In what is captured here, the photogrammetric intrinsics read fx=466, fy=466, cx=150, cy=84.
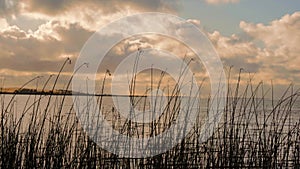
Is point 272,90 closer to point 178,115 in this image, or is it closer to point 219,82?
point 219,82

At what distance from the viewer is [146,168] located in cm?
421

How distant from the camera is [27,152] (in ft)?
13.2

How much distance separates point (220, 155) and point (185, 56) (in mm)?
995

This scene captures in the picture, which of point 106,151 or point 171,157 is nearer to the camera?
point 171,157

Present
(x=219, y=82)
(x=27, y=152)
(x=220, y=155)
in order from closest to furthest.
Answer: (x=27, y=152) < (x=220, y=155) < (x=219, y=82)

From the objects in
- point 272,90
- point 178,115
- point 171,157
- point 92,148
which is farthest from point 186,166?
point 272,90

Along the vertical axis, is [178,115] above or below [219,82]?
below

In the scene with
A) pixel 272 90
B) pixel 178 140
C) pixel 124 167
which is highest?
pixel 272 90

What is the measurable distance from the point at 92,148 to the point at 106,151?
0.25 m

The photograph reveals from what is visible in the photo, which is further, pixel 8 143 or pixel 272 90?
pixel 272 90

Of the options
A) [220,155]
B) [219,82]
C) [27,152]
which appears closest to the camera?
[27,152]

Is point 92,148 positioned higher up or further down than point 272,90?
further down

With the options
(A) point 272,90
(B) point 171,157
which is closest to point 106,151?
(B) point 171,157

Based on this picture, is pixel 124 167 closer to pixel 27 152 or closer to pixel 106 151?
pixel 106 151
